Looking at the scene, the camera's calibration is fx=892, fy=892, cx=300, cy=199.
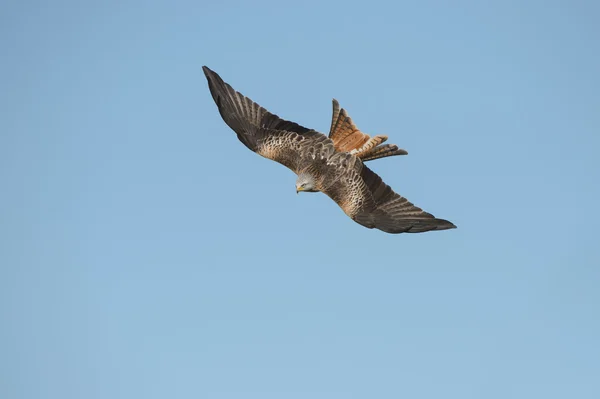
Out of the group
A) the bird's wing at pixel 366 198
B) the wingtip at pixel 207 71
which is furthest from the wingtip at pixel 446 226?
the wingtip at pixel 207 71

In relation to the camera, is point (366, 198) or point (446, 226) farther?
point (366, 198)

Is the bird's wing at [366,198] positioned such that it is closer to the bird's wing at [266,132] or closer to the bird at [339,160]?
the bird at [339,160]

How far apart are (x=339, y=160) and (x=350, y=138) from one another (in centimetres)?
72

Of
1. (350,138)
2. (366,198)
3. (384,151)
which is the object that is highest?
(350,138)

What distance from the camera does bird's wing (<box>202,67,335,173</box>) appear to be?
22234mm

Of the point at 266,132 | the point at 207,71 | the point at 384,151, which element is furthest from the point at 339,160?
the point at 207,71

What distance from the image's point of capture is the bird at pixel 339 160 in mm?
22047

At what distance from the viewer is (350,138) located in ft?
73.7

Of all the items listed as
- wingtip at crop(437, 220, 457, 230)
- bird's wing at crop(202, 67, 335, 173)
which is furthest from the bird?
wingtip at crop(437, 220, 457, 230)

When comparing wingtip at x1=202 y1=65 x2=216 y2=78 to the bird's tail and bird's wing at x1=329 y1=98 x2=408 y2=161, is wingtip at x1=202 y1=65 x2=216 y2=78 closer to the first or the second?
bird's wing at x1=329 y1=98 x2=408 y2=161

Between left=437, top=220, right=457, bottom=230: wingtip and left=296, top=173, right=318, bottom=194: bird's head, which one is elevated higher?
left=296, top=173, right=318, bottom=194: bird's head

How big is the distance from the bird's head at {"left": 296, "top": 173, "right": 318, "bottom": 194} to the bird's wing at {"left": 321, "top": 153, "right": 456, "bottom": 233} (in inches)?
14.8

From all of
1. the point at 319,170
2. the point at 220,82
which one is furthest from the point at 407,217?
the point at 220,82

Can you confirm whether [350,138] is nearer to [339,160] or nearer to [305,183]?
[339,160]
